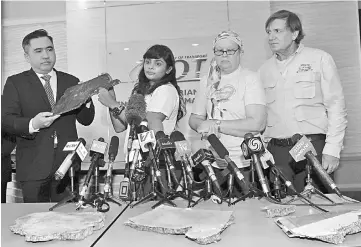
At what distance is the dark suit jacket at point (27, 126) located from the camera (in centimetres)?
196

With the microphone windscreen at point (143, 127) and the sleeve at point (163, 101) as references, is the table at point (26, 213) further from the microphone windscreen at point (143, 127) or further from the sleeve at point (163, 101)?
the sleeve at point (163, 101)

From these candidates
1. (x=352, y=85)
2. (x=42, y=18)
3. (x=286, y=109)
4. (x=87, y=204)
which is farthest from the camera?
(x=42, y=18)

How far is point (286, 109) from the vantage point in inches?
82.4

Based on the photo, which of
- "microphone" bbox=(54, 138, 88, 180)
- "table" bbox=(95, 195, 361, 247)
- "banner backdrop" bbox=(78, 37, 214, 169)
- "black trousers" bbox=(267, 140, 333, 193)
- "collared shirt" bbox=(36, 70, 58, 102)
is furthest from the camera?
"banner backdrop" bbox=(78, 37, 214, 169)

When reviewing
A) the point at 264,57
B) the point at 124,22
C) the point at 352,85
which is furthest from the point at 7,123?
the point at 352,85

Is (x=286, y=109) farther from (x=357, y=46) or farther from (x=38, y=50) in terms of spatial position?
(x=357, y=46)

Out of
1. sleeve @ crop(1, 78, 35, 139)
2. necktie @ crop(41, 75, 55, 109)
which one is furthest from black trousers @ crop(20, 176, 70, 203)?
necktie @ crop(41, 75, 55, 109)

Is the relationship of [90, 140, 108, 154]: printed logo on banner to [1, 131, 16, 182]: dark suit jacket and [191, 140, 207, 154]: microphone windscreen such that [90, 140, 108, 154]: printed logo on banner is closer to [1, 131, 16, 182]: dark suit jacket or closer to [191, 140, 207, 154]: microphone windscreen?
[191, 140, 207, 154]: microphone windscreen

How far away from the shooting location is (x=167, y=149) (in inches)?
60.2

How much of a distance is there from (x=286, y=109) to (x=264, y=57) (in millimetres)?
1771

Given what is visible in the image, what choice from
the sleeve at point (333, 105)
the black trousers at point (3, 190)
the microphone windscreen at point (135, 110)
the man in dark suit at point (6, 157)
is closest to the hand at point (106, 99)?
the microphone windscreen at point (135, 110)

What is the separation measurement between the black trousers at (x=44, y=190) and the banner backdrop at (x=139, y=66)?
1.79m

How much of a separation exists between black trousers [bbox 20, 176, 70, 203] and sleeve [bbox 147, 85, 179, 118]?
65 cm

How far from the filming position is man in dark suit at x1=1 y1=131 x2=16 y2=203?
7.85ft
